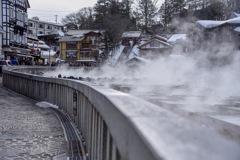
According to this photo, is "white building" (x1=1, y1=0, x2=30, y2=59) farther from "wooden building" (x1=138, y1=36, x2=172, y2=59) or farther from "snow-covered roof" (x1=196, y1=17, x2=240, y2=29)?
"snow-covered roof" (x1=196, y1=17, x2=240, y2=29)

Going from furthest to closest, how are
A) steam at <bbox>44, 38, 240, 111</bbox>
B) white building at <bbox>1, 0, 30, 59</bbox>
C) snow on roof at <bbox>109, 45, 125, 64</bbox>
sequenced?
snow on roof at <bbox>109, 45, 125, 64</bbox> < white building at <bbox>1, 0, 30, 59</bbox> < steam at <bbox>44, 38, 240, 111</bbox>

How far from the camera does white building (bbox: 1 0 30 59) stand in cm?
→ 5131

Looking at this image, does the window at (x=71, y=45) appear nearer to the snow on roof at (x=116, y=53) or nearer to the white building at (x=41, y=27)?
the snow on roof at (x=116, y=53)

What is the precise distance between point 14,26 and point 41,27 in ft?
209

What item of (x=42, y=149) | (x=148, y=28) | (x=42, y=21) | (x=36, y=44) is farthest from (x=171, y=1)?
(x=42, y=21)


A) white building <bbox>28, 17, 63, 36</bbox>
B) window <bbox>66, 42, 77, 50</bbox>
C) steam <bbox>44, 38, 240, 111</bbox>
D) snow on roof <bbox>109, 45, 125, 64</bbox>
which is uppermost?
white building <bbox>28, 17, 63, 36</bbox>

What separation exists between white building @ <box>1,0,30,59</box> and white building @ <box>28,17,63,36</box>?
49.8m

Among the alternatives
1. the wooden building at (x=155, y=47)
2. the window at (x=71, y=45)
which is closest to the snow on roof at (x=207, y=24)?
the wooden building at (x=155, y=47)

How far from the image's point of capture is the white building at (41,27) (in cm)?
11162

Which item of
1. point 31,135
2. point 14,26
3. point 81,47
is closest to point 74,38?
point 81,47

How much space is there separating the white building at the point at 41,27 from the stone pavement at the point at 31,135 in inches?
4040

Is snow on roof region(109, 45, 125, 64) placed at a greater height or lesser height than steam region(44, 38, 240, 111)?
greater

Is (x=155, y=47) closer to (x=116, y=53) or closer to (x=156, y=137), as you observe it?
Result: (x=116, y=53)

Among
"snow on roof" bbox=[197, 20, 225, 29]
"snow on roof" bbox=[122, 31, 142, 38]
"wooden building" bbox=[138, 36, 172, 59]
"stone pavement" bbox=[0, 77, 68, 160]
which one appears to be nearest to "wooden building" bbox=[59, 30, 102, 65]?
"snow on roof" bbox=[122, 31, 142, 38]
